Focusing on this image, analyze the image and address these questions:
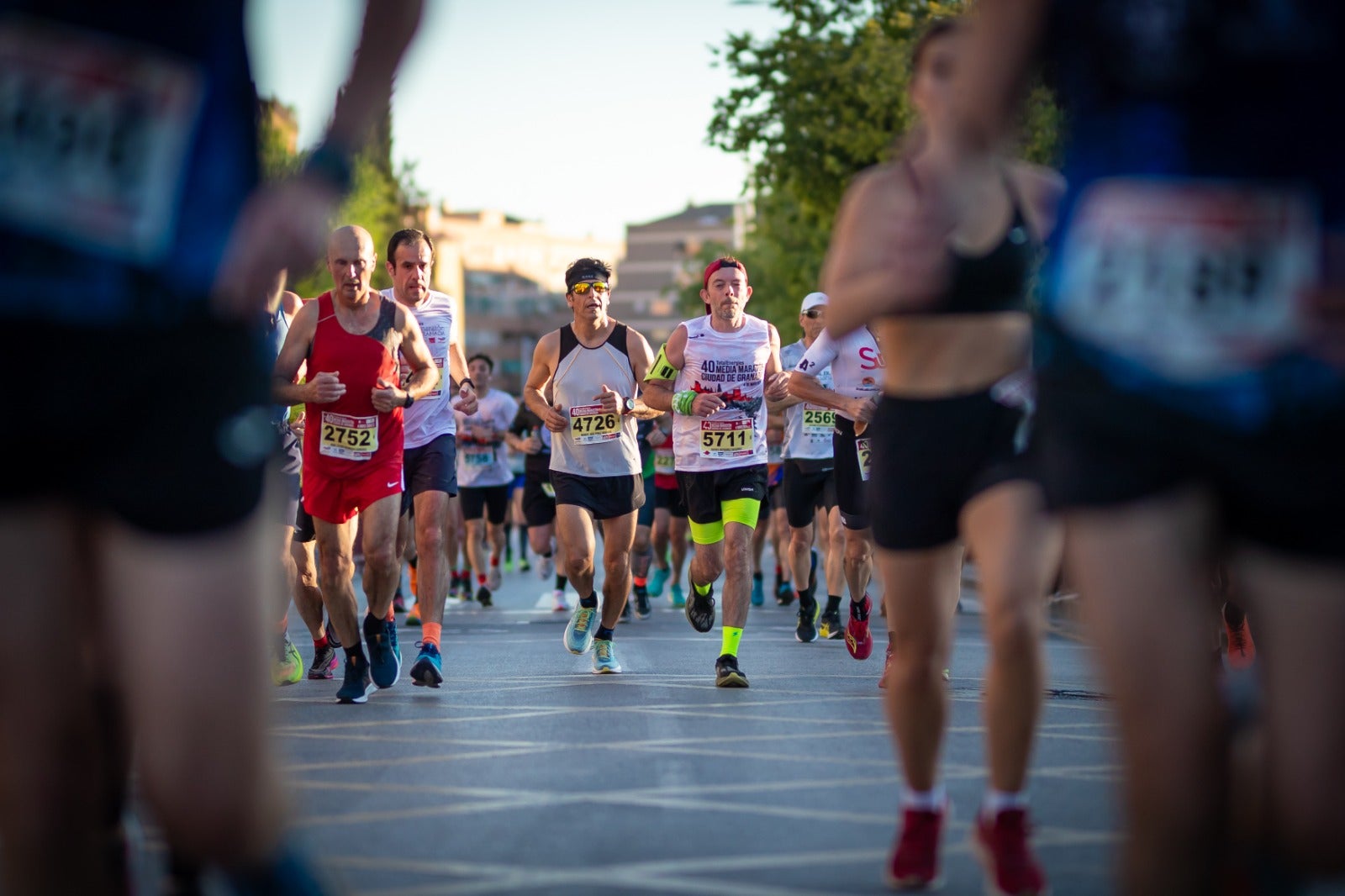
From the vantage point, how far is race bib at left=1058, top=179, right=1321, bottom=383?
273cm

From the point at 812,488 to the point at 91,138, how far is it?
11788 mm

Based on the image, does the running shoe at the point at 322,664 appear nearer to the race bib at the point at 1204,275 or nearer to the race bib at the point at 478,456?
the race bib at the point at 1204,275

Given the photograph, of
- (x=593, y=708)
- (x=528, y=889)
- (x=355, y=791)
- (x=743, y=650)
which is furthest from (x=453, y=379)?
(x=528, y=889)

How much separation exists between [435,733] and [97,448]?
539 cm

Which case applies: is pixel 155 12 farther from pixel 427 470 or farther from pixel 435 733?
pixel 427 470

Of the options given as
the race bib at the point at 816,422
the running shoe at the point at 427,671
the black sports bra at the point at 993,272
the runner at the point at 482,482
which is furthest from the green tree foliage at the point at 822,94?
the black sports bra at the point at 993,272

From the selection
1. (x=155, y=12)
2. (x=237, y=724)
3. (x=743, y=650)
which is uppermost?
(x=155, y=12)

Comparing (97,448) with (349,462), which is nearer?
(97,448)

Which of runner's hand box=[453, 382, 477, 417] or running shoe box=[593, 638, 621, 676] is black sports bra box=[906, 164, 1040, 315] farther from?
runner's hand box=[453, 382, 477, 417]

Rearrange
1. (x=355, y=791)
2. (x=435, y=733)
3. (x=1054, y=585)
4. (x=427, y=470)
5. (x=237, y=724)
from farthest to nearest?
(x=1054, y=585)
(x=427, y=470)
(x=435, y=733)
(x=355, y=791)
(x=237, y=724)

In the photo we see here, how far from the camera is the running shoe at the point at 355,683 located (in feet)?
29.8

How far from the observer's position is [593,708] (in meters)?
8.73

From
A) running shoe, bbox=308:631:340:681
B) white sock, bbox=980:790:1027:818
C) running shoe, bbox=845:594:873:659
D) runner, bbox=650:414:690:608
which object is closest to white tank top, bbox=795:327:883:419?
running shoe, bbox=845:594:873:659

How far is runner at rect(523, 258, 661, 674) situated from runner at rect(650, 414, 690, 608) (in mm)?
6044
